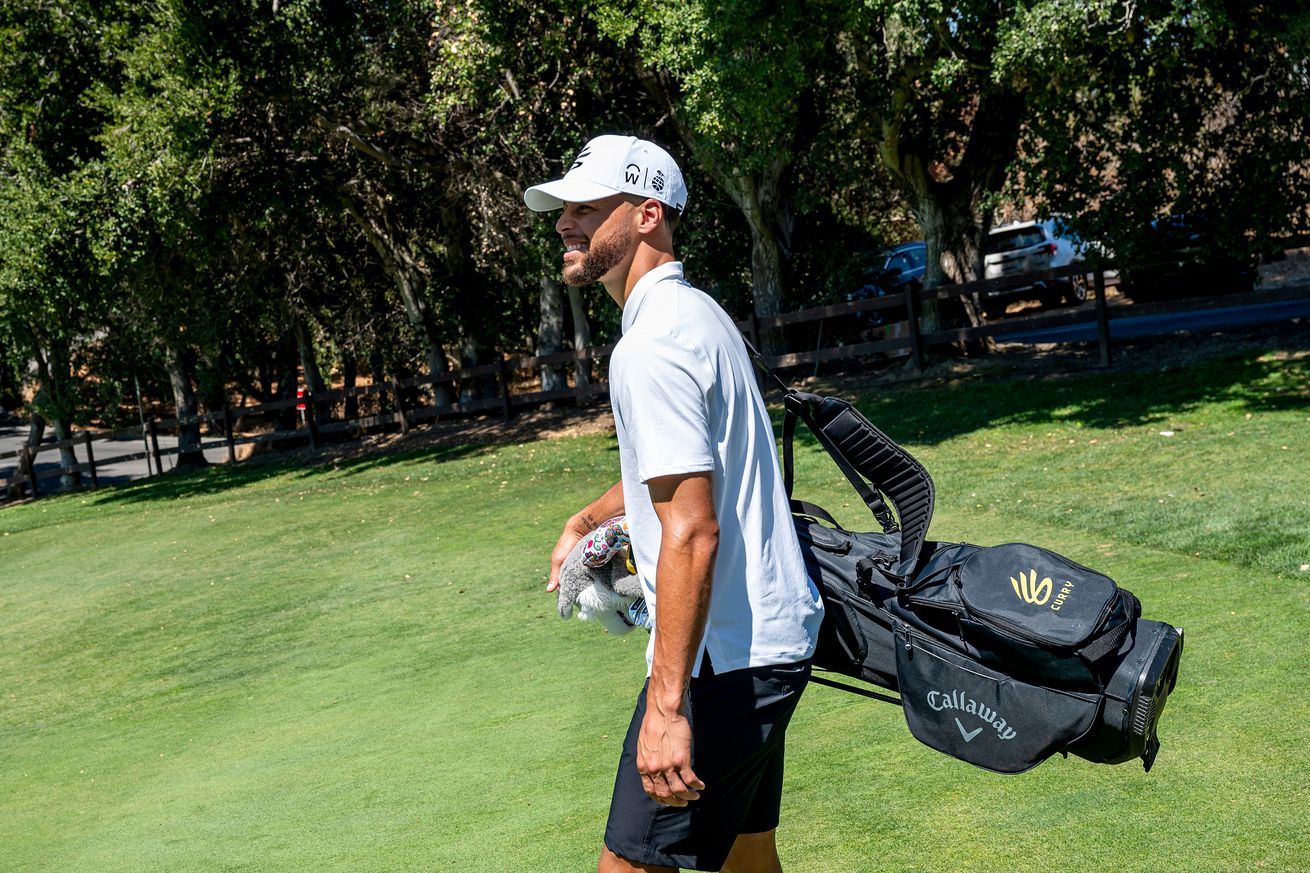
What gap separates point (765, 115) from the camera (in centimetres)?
1496

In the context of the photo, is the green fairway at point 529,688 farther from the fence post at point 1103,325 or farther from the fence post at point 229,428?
the fence post at point 229,428

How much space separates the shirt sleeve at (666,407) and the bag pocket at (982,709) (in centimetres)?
72

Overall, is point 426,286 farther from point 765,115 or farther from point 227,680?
point 227,680

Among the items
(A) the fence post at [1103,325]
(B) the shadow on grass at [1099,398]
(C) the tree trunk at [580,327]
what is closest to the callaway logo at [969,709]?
(B) the shadow on grass at [1099,398]

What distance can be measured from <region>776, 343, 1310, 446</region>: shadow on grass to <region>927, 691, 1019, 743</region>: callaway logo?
38.7 ft

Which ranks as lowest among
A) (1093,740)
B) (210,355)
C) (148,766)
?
(148,766)

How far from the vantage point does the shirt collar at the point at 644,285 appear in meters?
2.89

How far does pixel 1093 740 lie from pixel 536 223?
61.8 ft

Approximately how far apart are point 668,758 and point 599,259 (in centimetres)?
116

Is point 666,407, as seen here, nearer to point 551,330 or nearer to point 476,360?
point 551,330

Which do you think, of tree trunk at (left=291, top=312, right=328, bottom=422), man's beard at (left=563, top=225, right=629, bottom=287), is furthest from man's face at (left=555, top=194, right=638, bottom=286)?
tree trunk at (left=291, top=312, right=328, bottom=422)

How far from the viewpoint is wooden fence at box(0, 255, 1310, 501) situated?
18.6 metres

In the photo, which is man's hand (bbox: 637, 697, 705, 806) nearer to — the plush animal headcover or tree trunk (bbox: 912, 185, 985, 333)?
the plush animal headcover

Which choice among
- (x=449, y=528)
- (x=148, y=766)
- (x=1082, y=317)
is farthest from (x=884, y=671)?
(x=1082, y=317)
